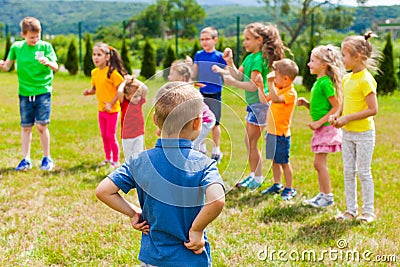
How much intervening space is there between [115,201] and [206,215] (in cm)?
43

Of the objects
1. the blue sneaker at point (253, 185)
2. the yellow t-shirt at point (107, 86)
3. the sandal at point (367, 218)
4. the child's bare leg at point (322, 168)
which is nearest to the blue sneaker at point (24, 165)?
the yellow t-shirt at point (107, 86)

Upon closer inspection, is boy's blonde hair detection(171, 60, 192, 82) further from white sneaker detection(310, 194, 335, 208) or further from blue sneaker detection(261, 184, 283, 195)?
blue sneaker detection(261, 184, 283, 195)

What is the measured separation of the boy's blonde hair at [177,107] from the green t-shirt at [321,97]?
284 centimetres

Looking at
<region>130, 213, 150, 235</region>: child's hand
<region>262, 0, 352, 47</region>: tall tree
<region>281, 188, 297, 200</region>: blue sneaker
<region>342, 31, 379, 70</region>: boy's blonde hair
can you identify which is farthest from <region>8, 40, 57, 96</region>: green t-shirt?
<region>262, 0, 352, 47</region>: tall tree

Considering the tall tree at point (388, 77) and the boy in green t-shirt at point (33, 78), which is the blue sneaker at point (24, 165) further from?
the tall tree at point (388, 77)

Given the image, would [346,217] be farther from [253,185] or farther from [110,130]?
[110,130]

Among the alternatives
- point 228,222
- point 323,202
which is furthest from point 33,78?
point 323,202

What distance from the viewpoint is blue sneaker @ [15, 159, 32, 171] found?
6129 millimetres

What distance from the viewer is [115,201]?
2230mm

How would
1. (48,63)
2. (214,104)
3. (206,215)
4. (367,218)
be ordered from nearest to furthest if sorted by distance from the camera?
(206,215) < (214,104) < (367,218) < (48,63)

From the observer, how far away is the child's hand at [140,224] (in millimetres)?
2285

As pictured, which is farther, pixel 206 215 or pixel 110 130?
pixel 110 130

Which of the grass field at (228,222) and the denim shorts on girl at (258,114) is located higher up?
the denim shorts on girl at (258,114)

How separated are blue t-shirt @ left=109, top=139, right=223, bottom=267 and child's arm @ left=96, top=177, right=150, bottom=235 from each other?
3 cm
